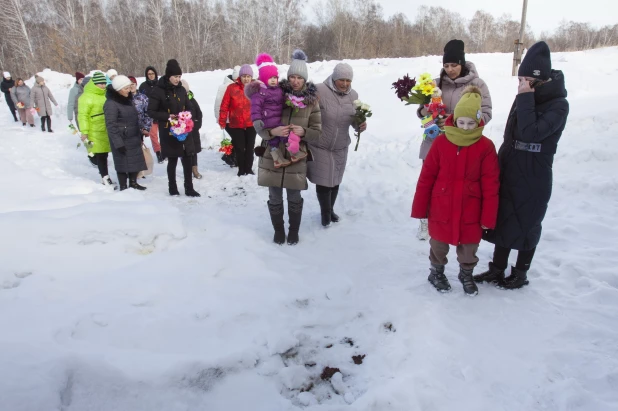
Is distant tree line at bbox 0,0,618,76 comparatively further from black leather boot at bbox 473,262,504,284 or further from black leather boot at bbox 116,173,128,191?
black leather boot at bbox 473,262,504,284

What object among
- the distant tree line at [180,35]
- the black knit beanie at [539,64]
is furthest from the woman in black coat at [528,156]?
the distant tree line at [180,35]

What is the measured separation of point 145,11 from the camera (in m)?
39.9

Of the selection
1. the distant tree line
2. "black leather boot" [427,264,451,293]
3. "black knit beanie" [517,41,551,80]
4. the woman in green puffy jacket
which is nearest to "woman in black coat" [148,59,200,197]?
the woman in green puffy jacket

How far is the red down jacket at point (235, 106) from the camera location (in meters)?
7.07

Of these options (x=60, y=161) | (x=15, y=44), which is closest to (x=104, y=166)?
(x=60, y=161)

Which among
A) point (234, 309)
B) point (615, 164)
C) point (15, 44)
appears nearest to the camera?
point (234, 309)

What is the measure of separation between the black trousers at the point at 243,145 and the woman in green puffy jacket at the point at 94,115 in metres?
2.19

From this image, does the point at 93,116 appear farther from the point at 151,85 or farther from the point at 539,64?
the point at 539,64

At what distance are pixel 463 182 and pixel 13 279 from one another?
Answer: 142 inches

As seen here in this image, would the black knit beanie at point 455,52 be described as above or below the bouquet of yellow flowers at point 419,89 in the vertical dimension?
above

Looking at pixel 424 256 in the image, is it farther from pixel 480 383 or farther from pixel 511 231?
pixel 480 383

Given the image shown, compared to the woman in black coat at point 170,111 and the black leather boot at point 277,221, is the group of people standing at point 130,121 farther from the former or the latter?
the black leather boot at point 277,221

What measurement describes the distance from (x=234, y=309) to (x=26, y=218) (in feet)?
7.59

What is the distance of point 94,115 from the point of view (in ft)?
20.6
